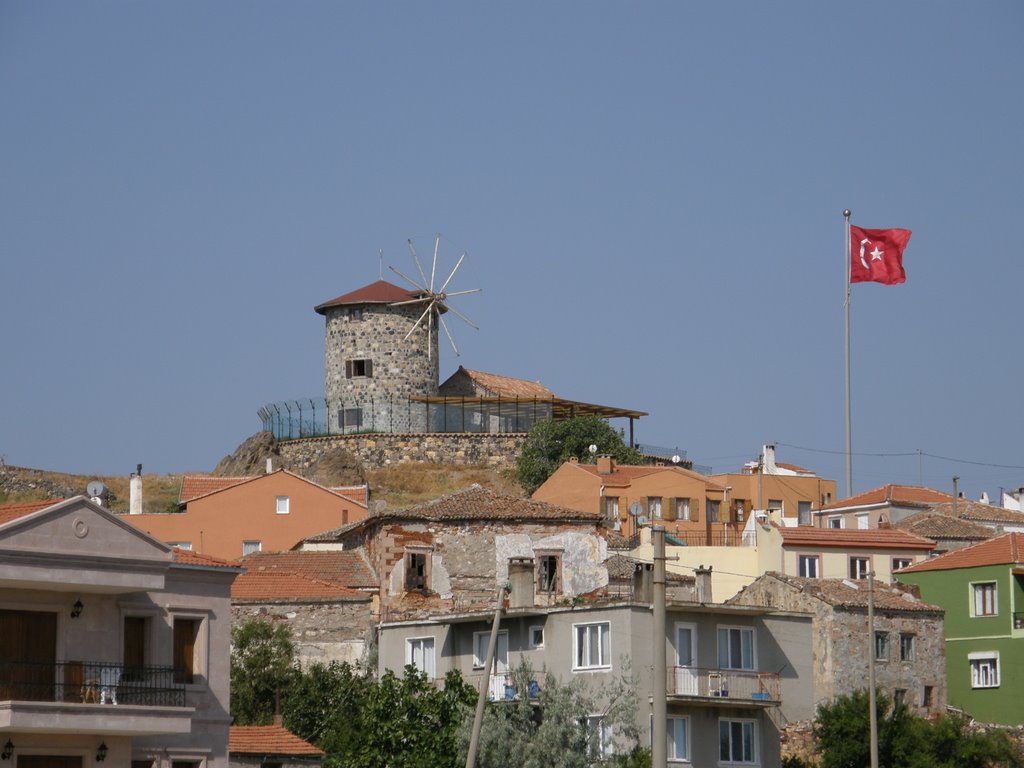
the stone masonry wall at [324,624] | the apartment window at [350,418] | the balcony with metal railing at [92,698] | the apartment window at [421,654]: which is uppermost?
the apartment window at [350,418]

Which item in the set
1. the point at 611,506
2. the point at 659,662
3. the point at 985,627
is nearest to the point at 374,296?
the point at 611,506

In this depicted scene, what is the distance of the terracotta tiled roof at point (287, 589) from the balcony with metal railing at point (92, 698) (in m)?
23.8

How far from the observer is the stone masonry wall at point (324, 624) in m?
65.8

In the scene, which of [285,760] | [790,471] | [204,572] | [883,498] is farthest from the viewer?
[790,471]

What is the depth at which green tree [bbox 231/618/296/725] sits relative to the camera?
6066 centimetres

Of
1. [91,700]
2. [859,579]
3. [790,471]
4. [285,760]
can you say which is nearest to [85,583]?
[91,700]

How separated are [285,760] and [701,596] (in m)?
17.6

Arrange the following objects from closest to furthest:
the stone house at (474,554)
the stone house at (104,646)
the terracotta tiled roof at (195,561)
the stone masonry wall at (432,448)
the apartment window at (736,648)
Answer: the stone house at (104,646), the terracotta tiled roof at (195,561), the apartment window at (736,648), the stone house at (474,554), the stone masonry wall at (432,448)

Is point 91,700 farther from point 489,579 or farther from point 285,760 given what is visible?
point 489,579

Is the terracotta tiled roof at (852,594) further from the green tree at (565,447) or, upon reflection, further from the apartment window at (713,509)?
the green tree at (565,447)

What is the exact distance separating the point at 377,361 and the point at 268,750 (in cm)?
6447

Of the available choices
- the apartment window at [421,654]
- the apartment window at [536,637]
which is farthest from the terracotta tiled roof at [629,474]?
the apartment window at [536,637]

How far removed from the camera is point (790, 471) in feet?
335

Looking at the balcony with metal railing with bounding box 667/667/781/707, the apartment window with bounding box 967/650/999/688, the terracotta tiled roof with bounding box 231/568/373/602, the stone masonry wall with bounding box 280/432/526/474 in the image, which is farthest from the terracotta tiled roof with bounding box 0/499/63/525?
the stone masonry wall with bounding box 280/432/526/474
